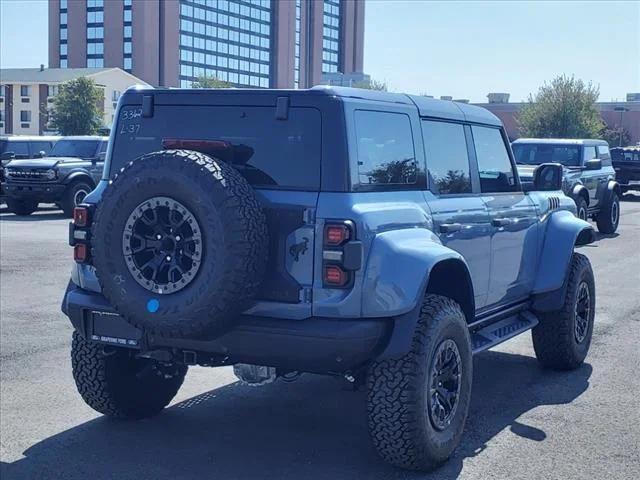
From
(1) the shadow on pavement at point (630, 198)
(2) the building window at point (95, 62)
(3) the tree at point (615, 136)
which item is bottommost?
(1) the shadow on pavement at point (630, 198)

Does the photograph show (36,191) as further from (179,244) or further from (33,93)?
(33,93)

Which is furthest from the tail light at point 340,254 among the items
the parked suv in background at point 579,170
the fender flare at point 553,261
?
the parked suv in background at point 579,170

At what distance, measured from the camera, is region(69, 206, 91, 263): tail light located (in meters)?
5.03

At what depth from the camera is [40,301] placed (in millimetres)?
9977

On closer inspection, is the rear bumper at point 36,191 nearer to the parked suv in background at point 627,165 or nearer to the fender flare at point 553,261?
the fender flare at point 553,261

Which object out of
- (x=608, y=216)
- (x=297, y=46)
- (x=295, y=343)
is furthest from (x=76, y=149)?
(x=297, y=46)

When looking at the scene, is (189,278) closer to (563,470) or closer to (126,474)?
(126,474)

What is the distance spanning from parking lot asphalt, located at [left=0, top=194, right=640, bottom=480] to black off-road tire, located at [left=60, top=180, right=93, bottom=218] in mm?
13530

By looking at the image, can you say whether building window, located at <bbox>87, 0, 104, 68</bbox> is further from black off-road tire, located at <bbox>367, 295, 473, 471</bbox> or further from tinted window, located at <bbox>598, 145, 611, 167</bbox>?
black off-road tire, located at <bbox>367, 295, 473, 471</bbox>

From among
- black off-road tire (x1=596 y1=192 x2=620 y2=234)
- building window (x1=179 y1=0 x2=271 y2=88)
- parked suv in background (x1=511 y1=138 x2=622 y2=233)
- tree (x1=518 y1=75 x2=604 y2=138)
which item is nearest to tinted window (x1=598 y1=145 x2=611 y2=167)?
parked suv in background (x1=511 y1=138 x2=622 y2=233)

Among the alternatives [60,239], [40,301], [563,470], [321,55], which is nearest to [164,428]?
[563,470]

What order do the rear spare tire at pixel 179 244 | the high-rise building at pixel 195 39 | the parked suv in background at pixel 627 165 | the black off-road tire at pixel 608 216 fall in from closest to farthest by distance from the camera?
the rear spare tire at pixel 179 244, the black off-road tire at pixel 608 216, the parked suv in background at pixel 627 165, the high-rise building at pixel 195 39

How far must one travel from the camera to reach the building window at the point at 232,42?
413 feet

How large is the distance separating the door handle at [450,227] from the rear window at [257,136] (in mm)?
970
